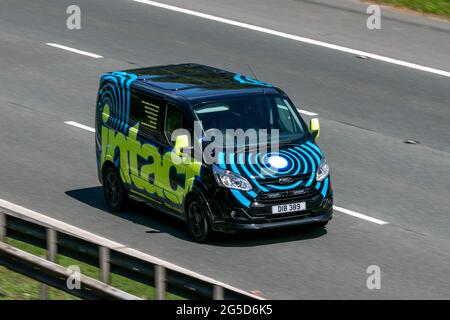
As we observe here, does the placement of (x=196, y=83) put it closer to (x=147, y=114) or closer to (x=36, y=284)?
(x=147, y=114)

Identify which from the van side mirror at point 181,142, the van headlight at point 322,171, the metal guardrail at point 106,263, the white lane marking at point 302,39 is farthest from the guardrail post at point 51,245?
the white lane marking at point 302,39

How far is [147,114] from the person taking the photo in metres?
15.5

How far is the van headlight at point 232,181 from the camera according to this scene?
560 inches

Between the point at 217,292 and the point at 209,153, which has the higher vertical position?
the point at 217,292

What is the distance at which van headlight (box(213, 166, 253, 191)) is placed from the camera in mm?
14227

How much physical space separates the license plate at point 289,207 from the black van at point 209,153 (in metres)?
0.01

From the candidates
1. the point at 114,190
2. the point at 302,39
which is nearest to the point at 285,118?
the point at 114,190

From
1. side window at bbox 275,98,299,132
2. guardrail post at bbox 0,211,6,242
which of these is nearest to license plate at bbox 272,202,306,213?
side window at bbox 275,98,299,132

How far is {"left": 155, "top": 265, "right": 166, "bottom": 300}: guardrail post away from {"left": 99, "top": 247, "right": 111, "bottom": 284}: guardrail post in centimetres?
89

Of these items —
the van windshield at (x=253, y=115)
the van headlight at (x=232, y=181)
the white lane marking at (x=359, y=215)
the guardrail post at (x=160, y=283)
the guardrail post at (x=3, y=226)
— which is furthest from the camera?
the white lane marking at (x=359, y=215)

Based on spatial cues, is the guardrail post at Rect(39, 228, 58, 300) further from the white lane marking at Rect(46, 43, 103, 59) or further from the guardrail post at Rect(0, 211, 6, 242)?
the white lane marking at Rect(46, 43, 103, 59)

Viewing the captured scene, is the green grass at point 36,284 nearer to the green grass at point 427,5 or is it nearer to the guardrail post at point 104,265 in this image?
the guardrail post at point 104,265

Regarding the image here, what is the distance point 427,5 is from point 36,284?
→ 1477 centimetres
